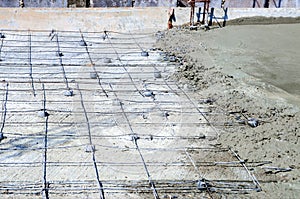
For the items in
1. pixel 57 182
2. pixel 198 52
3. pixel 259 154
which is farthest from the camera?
pixel 198 52

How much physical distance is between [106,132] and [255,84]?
2820 millimetres

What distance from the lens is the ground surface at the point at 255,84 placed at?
175 inches

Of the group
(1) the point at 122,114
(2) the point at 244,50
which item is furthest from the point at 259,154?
(2) the point at 244,50

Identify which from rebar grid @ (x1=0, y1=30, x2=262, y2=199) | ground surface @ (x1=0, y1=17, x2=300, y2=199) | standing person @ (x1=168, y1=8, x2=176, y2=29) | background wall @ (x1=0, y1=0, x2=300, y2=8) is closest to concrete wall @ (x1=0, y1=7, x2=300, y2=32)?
standing person @ (x1=168, y1=8, x2=176, y2=29)

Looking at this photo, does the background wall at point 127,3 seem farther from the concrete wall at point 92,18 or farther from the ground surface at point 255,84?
the ground surface at point 255,84

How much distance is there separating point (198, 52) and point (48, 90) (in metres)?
3.21

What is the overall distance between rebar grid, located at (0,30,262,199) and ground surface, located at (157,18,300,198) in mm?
190

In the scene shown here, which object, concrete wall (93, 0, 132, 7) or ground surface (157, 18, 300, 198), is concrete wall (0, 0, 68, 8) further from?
ground surface (157, 18, 300, 198)

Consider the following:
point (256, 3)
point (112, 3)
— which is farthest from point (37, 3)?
point (256, 3)

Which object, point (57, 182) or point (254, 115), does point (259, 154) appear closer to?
point (254, 115)

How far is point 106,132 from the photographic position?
16.3 ft

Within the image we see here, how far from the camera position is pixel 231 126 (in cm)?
524

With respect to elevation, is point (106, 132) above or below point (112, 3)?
below

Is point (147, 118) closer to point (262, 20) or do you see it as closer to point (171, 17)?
point (171, 17)
